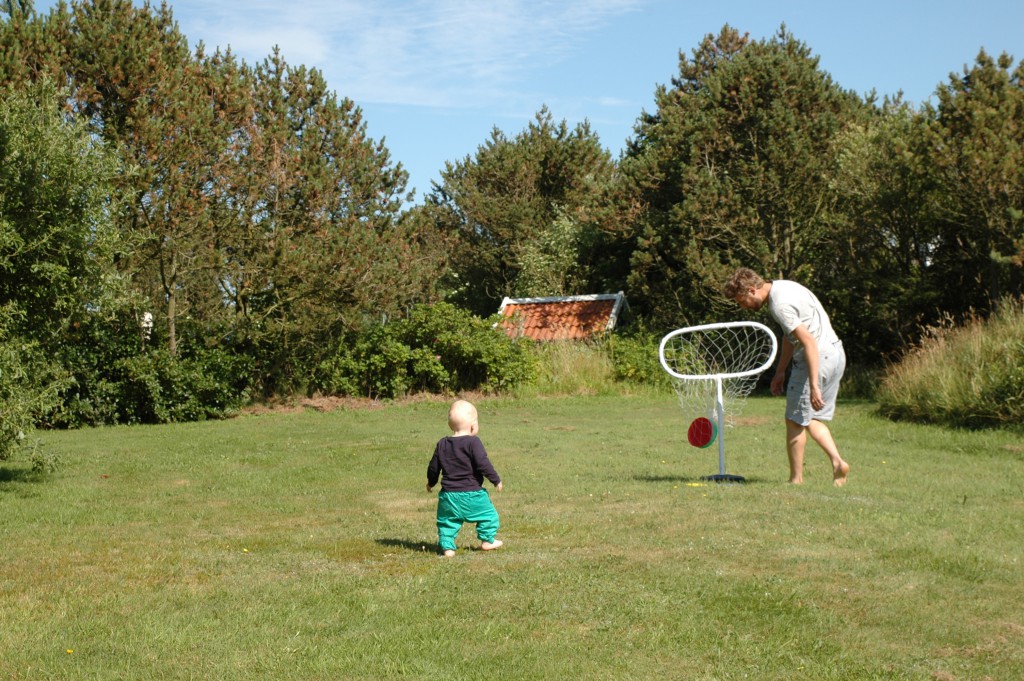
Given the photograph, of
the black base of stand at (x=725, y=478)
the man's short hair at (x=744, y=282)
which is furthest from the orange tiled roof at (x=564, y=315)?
the man's short hair at (x=744, y=282)

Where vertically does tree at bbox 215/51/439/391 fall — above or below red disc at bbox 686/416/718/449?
above

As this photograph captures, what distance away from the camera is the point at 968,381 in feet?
57.6

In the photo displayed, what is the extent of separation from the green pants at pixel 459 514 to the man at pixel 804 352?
3.48m

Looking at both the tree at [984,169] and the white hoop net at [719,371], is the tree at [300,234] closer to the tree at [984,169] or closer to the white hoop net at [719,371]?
the white hoop net at [719,371]

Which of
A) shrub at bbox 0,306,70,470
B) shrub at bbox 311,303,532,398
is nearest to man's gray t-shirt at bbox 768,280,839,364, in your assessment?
shrub at bbox 0,306,70,470

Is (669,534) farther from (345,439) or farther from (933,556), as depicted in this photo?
(345,439)

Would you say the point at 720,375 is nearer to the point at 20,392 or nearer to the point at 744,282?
the point at 744,282

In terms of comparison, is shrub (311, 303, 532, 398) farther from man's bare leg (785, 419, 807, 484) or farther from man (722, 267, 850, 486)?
man (722, 267, 850, 486)

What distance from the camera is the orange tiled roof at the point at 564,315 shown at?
3359cm

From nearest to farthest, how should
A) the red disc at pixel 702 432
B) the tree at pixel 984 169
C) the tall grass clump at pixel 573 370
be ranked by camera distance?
the red disc at pixel 702 432, the tree at pixel 984 169, the tall grass clump at pixel 573 370

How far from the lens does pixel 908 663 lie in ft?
16.3

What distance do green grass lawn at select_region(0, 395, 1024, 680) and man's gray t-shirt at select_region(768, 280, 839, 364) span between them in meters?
1.48

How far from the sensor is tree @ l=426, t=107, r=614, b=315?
47312 mm

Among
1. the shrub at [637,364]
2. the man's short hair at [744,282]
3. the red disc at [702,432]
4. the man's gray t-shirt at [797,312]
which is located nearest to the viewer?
the man's gray t-shirt at [797,312]
